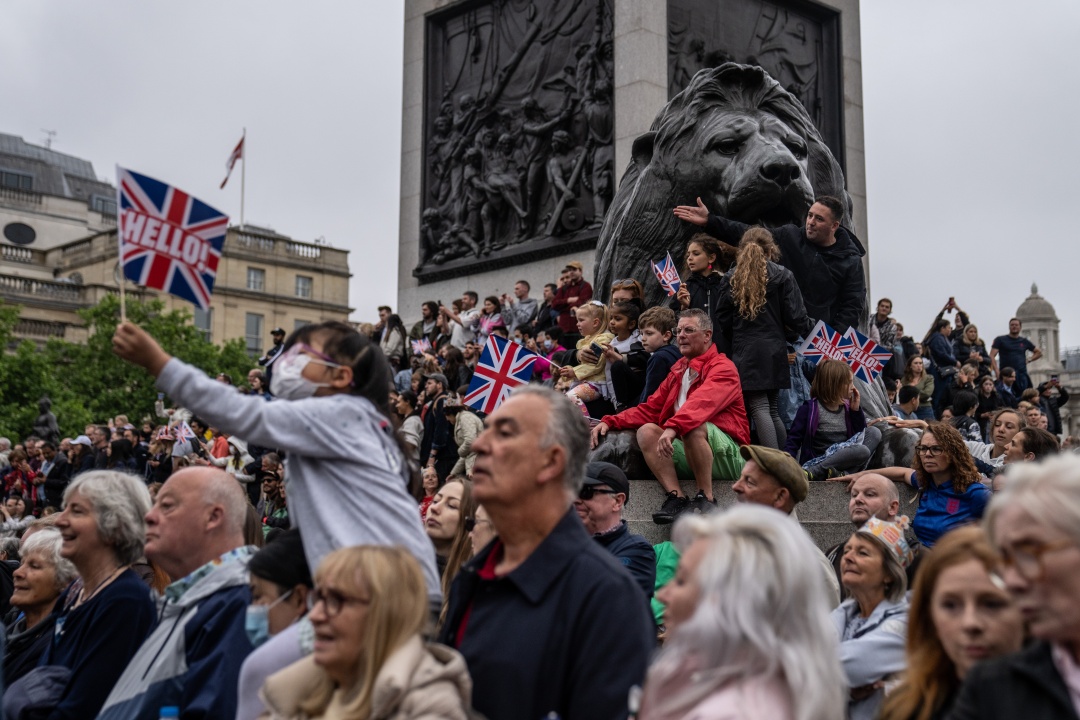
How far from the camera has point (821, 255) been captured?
10.7 m

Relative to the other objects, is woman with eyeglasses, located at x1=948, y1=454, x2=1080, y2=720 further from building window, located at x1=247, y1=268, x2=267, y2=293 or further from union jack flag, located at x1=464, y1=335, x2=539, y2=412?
building window, located at x1=247, y1=268, x2=267, y2=293

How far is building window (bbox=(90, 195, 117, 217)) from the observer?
9494 cm

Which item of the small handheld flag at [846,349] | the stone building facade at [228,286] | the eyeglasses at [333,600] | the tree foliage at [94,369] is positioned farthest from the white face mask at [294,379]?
the stone building facade at [228,286]

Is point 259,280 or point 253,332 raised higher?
point 259,280

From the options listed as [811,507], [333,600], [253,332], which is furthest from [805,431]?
[253,332]

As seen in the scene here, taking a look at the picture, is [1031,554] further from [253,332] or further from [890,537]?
[253,332]

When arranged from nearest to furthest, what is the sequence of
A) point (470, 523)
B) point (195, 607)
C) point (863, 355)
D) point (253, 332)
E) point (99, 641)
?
point (195, 607)
point (99, 641)
point (470, 523)
point (863, 355)
point (253, 332)

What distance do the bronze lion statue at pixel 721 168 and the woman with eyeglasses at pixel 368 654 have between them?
772 centimetres

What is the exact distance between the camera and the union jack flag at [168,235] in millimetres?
5477

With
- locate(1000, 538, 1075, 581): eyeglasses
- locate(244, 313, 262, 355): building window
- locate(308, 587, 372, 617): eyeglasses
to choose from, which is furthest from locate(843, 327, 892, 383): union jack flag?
locate(244, 313, 262, 355): building window

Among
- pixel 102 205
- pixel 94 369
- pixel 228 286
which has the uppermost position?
pixel 102 205

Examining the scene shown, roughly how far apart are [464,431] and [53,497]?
9585 millimetres

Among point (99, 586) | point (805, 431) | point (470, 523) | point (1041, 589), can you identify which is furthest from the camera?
point (805, 431)

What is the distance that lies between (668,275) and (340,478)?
274 inches
